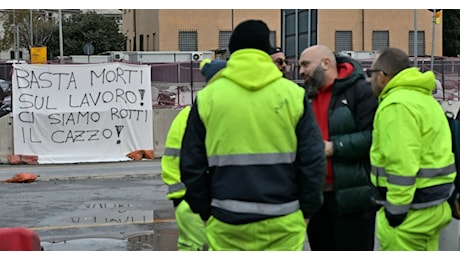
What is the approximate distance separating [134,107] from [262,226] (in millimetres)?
12033

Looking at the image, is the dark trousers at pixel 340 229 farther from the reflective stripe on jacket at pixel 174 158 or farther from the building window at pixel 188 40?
the building window at pixel 188 40

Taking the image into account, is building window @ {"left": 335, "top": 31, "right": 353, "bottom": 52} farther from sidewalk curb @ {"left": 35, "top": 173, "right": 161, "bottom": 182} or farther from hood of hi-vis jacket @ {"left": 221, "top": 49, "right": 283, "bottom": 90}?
hood of hi-vis jacket @ {"left": 221, "top": 49, "right": 283, "bottom": 90}

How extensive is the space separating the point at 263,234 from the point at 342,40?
50.9 meters

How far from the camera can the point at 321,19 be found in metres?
50.8

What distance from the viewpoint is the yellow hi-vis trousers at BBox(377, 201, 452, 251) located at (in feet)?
13.5

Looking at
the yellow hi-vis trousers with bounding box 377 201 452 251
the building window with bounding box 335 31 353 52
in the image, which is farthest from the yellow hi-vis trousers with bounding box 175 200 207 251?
the building window with bounding box 335 31 353 52

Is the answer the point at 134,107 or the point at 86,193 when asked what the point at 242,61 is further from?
the point at 134,107

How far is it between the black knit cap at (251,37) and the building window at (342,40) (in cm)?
5021

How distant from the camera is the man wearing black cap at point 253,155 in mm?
3516

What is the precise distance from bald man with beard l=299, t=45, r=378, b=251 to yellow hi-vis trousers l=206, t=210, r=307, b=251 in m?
0.88

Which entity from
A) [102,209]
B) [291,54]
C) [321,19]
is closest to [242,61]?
[102,209]

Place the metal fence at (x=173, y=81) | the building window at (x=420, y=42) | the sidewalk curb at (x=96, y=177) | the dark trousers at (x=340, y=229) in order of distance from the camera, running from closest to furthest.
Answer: the dark trousers at (x=340, y=229) → the sidewalk curb at (x=96, y=177) → the metal fence at (x=173, y=81) → the building window at (x=420, y=42)

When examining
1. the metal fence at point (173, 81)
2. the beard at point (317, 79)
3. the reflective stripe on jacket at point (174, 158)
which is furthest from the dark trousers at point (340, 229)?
the metal fence at point (173, 81)

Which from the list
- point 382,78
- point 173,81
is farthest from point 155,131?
point 382,78
